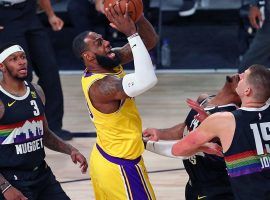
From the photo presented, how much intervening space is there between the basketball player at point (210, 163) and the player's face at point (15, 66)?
94 centimetres

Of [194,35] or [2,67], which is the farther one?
[194,35]

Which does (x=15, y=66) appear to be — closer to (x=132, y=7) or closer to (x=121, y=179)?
(x=132, y=7)

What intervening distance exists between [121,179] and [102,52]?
0.89 m

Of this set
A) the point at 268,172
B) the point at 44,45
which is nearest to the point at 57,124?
the point at 44,45

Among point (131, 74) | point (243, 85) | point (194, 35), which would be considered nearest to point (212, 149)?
point (243, 85)

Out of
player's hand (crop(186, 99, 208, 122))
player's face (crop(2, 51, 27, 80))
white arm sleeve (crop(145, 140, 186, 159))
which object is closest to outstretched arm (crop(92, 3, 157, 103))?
player's hand (crop(186, 99, 208, 122))

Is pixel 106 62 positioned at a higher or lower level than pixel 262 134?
higher

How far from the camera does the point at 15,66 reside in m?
6.29

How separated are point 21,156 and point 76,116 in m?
4.16

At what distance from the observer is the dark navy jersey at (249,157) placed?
533 centimetres

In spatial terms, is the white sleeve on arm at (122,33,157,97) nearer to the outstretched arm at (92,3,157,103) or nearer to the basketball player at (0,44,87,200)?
the outstretched arm at (92,3,157,103)

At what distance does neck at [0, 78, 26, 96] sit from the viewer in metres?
6.24

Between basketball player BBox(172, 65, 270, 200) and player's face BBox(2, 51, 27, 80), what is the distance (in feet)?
4.88

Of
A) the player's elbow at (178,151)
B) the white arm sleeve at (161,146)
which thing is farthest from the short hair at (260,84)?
the white arm sleeve at (161,146)
